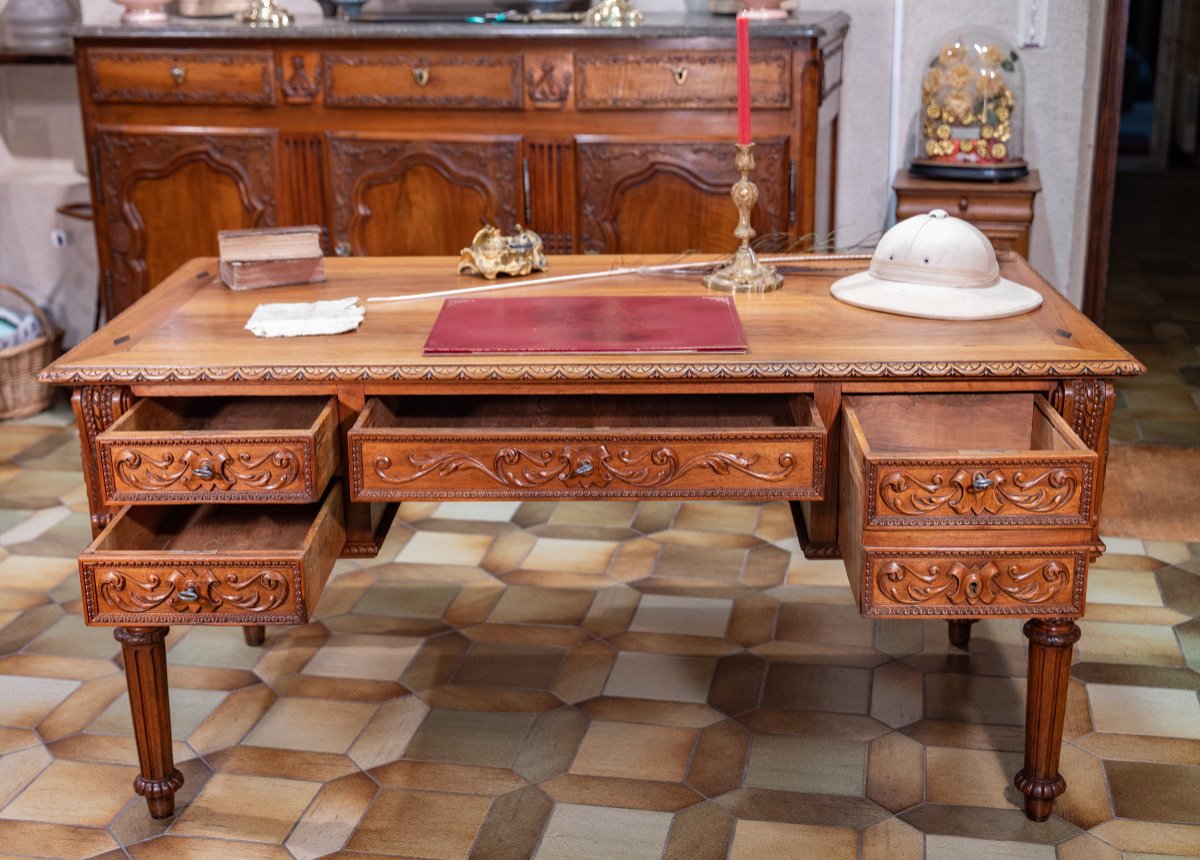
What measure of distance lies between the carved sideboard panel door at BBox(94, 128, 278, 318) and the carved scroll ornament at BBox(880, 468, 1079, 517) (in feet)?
8.92

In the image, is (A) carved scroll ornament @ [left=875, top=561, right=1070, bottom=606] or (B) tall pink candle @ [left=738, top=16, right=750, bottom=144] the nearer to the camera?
(A) carved scroll ornament @ [left=875, top=561, right=1070, bottom=606]

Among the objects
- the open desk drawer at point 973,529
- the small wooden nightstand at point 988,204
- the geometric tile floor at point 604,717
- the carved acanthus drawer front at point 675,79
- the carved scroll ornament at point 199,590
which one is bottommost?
the geometric tile floor at point 604,717

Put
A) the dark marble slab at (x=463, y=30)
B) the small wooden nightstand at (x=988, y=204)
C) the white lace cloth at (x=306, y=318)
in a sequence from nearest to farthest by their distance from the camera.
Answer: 1. the white lace cloth at (x=306, y=318)
2. the dark marble slab at (x=463, y=30)
3. the small wooden nightstand at (x=988, y=204)

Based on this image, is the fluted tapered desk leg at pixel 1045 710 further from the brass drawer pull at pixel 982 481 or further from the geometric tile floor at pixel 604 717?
the brass drawer pull at pixel 982 481

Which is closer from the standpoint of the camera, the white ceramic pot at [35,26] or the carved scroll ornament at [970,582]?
the carved scroll ornament at [970,582]

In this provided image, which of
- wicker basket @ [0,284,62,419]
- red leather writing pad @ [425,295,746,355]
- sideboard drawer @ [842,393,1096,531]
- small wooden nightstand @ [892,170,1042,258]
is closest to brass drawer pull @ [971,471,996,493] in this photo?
sideboard drawer @ [842,393,1096,531]

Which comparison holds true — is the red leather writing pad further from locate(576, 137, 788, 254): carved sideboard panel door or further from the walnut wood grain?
locate(576, 137, 788, 254): carved sideboard panel door

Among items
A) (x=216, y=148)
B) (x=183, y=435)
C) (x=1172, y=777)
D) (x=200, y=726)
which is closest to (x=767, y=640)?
(x=1172, y=777)

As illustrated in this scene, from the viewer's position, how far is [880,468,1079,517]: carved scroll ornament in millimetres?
2213

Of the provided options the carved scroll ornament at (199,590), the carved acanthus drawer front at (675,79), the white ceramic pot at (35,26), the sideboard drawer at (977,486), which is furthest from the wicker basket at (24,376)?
the sideboard drawer at (977,486)

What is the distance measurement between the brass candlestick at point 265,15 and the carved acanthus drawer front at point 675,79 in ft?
3.38

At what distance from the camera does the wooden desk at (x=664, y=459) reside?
7.38 ft

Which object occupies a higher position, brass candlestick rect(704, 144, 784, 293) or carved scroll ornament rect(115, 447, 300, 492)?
brass candlestick rect(704, 144, 784, 293)

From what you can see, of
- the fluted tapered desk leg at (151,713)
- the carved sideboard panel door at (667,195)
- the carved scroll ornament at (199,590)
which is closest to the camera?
the carved scroll ornament at (199,590)
